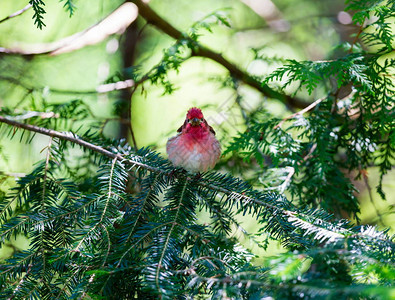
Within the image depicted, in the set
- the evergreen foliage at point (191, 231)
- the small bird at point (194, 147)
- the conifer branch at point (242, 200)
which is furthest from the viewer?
the small bird at point (194, 147)

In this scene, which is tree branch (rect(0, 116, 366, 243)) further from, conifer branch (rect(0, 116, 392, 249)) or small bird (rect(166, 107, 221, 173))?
small bird (rect(166, 107, 221, 173))

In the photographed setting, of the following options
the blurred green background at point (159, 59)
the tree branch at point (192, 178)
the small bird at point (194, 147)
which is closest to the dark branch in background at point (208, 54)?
the blurred green background at point (159, 59)

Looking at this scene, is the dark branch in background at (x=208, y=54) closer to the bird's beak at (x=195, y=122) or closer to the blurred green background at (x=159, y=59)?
the blurred green background at (x=159, y=59)

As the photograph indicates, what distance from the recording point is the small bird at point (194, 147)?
153 centimetres

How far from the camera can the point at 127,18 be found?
233 cm

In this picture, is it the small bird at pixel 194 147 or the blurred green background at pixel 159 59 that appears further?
the blurred green background at pixel 159 59

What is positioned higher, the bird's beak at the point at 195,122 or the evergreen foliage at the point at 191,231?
the bird's beak at the point at 195,122

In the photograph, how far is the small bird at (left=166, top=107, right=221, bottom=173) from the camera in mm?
1531

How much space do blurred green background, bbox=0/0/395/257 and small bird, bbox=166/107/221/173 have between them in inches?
22.6

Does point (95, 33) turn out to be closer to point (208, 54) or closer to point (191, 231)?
point (208, 54)

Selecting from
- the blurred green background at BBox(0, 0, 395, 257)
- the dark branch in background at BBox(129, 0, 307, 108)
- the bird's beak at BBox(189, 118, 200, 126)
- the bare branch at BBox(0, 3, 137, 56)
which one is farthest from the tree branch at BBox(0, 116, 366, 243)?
the dark branch in background at BBox(129, 0, 307, 108)

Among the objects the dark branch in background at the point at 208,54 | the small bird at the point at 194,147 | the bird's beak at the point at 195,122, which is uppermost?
the dark branch in background at the point at 208,54

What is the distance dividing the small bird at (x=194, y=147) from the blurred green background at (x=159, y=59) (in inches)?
22.6

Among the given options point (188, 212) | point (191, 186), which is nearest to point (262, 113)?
point (191, 186)
